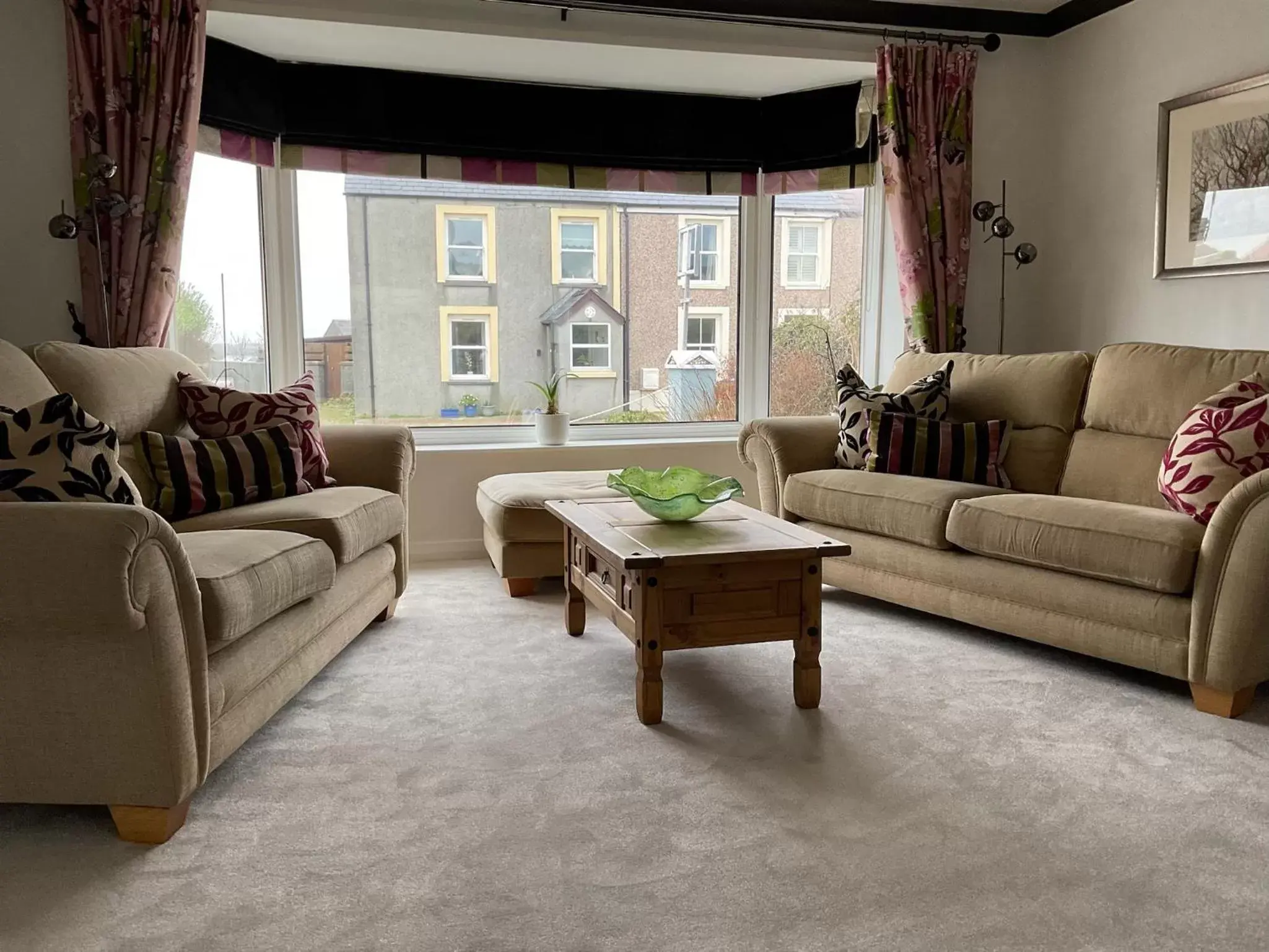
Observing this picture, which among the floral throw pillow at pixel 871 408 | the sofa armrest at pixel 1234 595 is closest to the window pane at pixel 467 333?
the floral throw pillow at pixel 871 408

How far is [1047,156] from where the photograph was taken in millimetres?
4578

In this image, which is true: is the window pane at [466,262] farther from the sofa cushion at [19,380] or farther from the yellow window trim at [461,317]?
the sofa cushion at [19,380]

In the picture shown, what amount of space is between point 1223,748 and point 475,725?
1779 millimetres

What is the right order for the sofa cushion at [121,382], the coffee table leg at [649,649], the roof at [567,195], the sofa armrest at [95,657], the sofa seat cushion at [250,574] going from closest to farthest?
the sofa armrest at [95,657], the sofa seat cushion at [250,574], the coffee table leg at [649,649], the sofa cushion at [121,382], the roof at [567,195]

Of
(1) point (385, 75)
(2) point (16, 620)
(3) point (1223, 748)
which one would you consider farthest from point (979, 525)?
(1) point (385, 75)

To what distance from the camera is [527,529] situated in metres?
3.58

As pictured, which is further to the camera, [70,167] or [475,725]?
[70,167]

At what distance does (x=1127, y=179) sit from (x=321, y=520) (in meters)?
3.58

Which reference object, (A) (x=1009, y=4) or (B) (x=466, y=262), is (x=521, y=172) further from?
(A) (x=1009, y=4)

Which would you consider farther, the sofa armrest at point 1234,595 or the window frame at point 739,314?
the window frame at point 739,314

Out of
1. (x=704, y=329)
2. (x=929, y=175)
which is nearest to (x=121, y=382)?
(x=704, y=329)

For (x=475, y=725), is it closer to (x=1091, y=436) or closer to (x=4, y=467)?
(x=4, y=467)

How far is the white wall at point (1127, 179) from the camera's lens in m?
3.60

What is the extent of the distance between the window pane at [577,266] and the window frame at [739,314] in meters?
0.08
